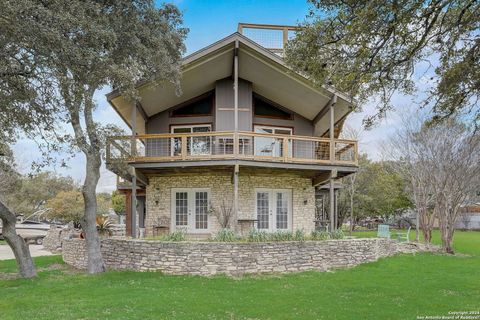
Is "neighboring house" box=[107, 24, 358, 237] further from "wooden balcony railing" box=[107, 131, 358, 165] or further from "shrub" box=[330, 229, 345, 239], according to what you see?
"shrub" box=[330, 229, 345, 239]

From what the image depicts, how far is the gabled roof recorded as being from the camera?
49.7 feet

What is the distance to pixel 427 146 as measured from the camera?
2073 cm

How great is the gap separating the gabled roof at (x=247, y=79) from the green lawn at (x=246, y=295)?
258 inches

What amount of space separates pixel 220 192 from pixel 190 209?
145 cm

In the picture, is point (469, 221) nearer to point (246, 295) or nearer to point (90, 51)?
point (246, 295)

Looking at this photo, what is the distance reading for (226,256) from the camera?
1237 centimetres

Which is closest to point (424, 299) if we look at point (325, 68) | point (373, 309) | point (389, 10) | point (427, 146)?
point (373, 309)

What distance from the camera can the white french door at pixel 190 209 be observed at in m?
16.8

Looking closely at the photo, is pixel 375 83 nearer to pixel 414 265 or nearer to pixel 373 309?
pixel 373 309

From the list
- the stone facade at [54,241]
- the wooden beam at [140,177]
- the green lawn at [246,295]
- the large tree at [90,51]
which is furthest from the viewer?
the stone facade at [54,241]

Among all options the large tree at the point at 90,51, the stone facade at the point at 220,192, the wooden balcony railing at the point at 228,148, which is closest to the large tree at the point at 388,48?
the large tree at the point at 90,51

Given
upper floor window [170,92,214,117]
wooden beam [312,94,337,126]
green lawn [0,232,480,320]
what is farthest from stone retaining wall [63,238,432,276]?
upper floor window [170,92,214,117]

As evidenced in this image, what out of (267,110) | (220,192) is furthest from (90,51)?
(267,110)

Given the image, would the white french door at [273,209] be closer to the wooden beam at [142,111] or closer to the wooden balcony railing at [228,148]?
the wooden balcony railing at [228,148]
